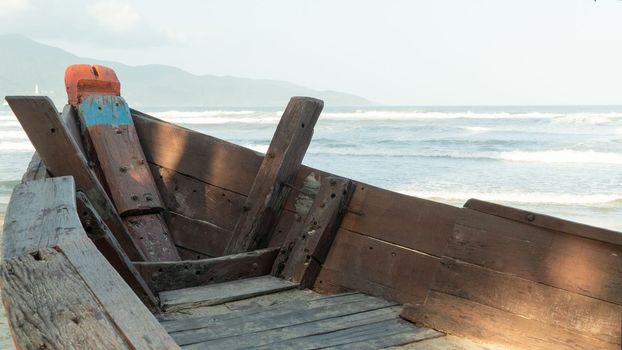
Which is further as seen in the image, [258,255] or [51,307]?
[258,255]

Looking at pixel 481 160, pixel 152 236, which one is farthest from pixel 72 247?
pixel 481 160

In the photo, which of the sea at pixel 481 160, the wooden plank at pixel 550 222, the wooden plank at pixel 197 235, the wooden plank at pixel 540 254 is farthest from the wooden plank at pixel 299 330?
the sea at pixel 481 160

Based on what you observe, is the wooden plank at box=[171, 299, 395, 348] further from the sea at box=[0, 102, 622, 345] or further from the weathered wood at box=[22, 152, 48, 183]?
the sea at box=[0, 102, 622, 345]

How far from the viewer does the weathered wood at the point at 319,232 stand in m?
2.92

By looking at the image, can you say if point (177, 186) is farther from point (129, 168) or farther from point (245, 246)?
point (245, 246)

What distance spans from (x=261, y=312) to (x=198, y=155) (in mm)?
1346

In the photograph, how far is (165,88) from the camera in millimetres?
150750

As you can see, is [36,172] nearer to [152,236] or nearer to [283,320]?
[152,236]

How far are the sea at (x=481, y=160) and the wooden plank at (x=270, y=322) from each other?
301 cm

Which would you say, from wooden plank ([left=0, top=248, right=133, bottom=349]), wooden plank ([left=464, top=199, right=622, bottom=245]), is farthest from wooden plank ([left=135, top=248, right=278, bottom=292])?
wooden plank ([left=0, top=248, right=133, bottom=349])

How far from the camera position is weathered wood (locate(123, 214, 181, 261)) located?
3.40 m

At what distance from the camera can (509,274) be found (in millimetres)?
2244

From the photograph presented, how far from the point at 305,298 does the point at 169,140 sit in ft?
4.84

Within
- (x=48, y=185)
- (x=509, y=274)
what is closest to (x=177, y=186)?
(x=48, y=185)
